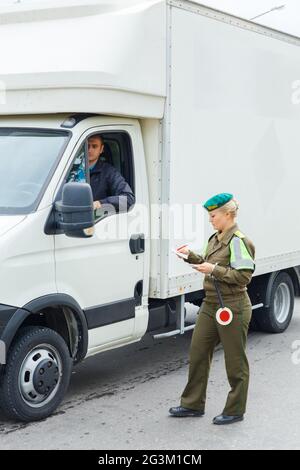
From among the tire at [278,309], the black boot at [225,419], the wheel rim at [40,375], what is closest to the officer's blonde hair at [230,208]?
the black boot at [225,419]

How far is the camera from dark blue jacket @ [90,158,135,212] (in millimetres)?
6363

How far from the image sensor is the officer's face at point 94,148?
6.21 m

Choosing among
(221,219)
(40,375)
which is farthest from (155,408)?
(221,219)

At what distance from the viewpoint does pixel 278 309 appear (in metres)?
9.33

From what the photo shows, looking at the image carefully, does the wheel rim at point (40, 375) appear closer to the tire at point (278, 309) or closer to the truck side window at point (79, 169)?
the truck side window at point (79, 169)

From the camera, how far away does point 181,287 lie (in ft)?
A: 22.9

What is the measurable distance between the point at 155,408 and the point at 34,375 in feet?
3.68

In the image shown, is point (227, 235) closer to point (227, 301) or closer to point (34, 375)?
point (227, 301)

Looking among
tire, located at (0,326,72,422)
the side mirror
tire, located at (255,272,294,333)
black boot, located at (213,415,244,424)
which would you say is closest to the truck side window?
the side mirror

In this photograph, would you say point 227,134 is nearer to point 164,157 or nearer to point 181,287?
point 164,157

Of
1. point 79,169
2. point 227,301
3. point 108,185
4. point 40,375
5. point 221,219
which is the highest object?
point 79,169

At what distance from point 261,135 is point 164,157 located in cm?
192

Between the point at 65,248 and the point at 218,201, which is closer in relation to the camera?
the point at 218,201

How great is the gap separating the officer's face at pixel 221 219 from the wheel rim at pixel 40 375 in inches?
63.0
